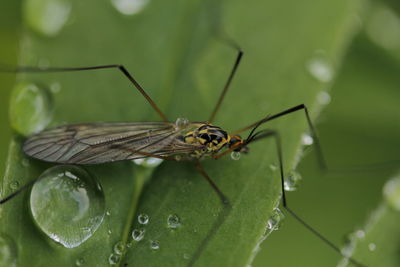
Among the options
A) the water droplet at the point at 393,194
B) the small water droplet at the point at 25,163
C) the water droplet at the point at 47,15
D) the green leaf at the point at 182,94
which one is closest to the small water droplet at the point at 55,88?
the green leaf at the point at 182,94

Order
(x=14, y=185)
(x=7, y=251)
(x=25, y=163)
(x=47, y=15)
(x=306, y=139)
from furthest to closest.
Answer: (x=47, y=15)
(x=306, y=139)
(x=25, y=163)
(x=14, y=185)
(x=7, y=251)

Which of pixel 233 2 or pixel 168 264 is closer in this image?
pixel 168 264

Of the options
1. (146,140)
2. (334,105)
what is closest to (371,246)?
(146,140)

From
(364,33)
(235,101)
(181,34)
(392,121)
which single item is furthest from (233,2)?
(392,121)

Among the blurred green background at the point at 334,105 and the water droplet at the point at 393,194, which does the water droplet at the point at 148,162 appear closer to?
the blurred green background at the point at 334,105

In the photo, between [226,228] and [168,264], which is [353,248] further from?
[168,264]

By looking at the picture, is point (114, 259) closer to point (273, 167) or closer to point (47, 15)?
point (273, 167)
